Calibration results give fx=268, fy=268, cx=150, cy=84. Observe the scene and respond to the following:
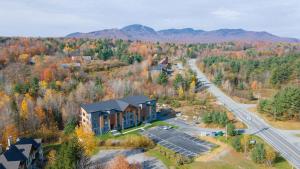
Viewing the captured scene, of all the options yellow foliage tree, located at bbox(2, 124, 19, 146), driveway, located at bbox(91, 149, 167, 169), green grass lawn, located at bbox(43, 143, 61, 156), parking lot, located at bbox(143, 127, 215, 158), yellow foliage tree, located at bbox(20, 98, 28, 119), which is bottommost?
driveway, located at bbox(91, 149, 167, 169)

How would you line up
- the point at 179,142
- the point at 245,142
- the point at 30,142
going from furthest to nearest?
the point at 179,142 → the point at 245,142 → the point at 30,142

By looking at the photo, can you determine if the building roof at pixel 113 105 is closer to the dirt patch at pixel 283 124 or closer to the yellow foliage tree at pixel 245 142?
the yellow foliage tree at pixel 245 142

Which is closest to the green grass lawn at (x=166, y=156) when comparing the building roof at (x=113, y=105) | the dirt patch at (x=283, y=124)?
the building roof at (x=113, y=105)

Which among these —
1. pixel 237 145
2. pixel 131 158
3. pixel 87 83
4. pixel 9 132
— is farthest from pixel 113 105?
pixel 237 145

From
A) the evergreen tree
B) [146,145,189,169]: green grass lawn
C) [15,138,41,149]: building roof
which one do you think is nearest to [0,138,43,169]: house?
[15,138,41,149]: building roof

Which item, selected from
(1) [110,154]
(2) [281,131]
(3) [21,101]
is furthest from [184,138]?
(3) [21,101]

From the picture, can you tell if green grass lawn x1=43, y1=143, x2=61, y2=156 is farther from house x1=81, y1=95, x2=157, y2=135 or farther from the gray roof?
the gray roof

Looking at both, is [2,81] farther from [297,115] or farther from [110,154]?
[297,115]

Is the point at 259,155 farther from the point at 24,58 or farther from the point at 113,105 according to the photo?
the point at 24,58
